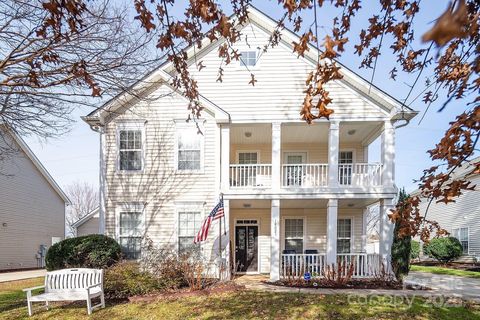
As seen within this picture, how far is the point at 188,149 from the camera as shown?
12.2 m

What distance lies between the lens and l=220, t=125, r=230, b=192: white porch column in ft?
38.9

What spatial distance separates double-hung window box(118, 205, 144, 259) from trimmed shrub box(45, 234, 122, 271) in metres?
1.42

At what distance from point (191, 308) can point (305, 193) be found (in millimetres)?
5714

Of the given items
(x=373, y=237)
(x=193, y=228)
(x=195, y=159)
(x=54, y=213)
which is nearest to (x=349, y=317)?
(x=193, y=228)

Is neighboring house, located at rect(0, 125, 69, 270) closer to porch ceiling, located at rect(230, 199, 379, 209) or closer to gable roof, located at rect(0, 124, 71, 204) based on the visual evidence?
gable roof, located at rect(0, 124, 71, 204)

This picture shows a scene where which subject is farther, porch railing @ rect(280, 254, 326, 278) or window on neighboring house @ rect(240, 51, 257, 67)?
window on neighboring house @ rect(240, 51, 257, 67)

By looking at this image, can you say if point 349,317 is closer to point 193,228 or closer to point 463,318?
point 463,318

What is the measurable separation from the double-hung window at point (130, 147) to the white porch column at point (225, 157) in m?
2.98

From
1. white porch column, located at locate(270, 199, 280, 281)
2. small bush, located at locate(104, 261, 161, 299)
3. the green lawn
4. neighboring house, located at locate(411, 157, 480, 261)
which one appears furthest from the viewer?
neighboring house, located at locate(411, 157, 480, 261)

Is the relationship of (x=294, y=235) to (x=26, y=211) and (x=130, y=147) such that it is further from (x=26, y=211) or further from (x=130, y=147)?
(x=26, y=211)

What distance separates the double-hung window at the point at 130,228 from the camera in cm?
1196

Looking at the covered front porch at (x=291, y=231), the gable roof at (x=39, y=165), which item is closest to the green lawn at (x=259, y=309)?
the covered front porch at (x=291, y=231)

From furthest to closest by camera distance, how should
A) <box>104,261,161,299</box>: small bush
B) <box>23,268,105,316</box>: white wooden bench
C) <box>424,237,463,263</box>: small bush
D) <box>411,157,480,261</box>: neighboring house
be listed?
<box>411,157,480,261</box>: neighboring house
<box>424,237,463,263</box>: small bush
<box>104,261,161,299</box>: small bush
<box>23,268,105,316</box>: white wooden bench

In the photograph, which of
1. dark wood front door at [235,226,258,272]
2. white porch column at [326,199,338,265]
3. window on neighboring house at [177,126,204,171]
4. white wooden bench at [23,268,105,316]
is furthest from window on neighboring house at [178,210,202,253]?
white porch column at [326,199,338,265]
